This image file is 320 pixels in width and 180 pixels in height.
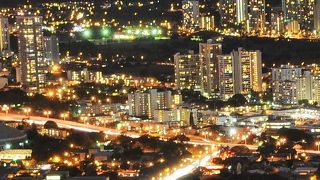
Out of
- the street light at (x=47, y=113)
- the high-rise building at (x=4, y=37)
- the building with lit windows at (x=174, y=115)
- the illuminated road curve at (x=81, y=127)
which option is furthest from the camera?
the high-rise building at (x=4, y=37)

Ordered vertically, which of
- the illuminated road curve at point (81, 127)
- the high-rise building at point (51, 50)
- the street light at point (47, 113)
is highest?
the high-rise building at point (51, 50)

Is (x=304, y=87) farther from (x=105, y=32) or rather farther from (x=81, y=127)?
(x=105, y=32)

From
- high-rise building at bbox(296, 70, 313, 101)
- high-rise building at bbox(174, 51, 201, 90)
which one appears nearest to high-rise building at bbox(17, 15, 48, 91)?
high-rise building at bbox(174, 51, 201, 90)

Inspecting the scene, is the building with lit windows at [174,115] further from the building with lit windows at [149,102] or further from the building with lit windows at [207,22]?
the building with lit windows at [207,22]

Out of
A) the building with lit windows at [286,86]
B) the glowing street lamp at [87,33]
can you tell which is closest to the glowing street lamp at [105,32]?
the glowing street lamp at [87,33]

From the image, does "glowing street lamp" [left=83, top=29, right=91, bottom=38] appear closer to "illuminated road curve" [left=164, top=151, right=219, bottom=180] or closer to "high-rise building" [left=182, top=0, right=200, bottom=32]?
"high-rise building" [left=182, top=0, right=200, bottom=32]

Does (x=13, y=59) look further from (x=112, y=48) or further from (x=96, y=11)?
(x=96, y=11)

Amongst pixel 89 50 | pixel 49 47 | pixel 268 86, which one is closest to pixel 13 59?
pixel 49 47
